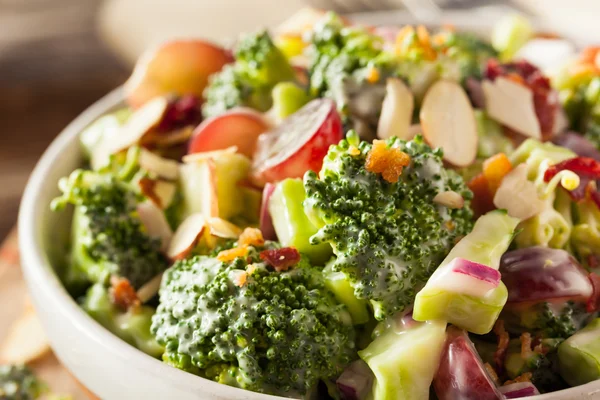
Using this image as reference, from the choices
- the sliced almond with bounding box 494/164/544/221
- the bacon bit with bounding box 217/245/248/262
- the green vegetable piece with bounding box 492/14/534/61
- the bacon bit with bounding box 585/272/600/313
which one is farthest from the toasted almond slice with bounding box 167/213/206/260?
the green vegetable piece with bounding box 492/14/534/61

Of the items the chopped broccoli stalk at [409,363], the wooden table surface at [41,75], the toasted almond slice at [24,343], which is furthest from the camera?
the wooden table surface at [41,75]

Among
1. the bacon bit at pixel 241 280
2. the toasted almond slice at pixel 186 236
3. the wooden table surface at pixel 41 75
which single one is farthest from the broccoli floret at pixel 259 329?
the wooden table surface at pixel 41 75

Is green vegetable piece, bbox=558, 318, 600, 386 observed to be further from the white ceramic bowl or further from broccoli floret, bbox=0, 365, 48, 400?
broccoli floret, bbox=0, 365, 48, 400

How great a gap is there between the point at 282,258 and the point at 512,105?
541 mm

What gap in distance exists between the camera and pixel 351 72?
115 centimetres

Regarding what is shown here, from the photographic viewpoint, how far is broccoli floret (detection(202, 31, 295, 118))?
1238 mm

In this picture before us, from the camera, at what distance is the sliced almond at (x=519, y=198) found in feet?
3.14

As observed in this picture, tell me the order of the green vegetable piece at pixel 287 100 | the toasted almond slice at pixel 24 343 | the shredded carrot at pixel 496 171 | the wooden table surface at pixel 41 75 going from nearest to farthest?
the shredded carrot at pixel 496 171, the green vegetable piece at pixel 287 100, the toasted almond slice at pixel 24 343, the wooden table surface at pixel 41 75

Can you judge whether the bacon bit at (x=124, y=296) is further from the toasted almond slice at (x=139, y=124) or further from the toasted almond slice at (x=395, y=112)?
the toasted almond slice at (x=395, y=112)

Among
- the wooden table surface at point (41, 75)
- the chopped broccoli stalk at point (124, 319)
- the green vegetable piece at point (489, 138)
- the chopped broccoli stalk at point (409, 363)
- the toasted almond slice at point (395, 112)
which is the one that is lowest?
the wooden table surface at point (41, 75)

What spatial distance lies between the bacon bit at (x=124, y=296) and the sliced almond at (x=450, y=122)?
0.52 m

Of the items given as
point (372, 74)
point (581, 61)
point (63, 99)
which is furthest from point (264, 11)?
point (372, 74)

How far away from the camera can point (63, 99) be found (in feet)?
9.31

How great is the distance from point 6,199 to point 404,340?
1902 millimetres
